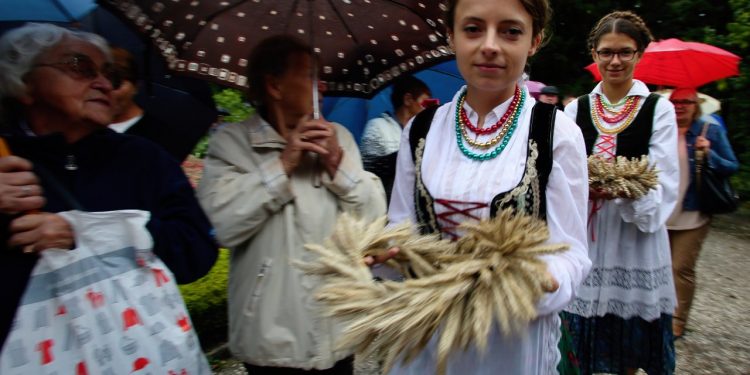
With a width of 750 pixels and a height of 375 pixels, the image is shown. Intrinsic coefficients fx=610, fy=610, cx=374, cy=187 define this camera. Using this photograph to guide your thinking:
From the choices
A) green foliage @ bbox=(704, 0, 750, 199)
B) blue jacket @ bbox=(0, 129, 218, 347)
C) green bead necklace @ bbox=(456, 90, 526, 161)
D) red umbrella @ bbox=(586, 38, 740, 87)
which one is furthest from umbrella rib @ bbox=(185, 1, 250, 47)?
green foliage @ bbox=(704, 0, 750, 199)

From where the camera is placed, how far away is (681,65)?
168 inches

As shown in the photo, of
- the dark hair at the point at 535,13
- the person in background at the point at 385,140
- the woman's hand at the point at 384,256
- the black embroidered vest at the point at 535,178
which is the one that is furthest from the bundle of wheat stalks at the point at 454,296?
the person in background at the point at 385,140

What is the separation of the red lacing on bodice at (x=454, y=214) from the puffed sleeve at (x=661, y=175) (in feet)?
5.50

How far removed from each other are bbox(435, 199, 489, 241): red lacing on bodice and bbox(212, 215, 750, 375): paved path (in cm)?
290

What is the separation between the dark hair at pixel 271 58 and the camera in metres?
2.36

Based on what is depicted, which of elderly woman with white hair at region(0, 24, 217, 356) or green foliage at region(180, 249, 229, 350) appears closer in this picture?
elderly woman with white hair at region(0, 24, 217, 356)

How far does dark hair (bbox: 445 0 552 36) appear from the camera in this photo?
1.74m

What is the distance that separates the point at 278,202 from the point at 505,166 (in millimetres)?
894

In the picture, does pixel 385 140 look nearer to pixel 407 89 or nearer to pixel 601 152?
pixel 407 89

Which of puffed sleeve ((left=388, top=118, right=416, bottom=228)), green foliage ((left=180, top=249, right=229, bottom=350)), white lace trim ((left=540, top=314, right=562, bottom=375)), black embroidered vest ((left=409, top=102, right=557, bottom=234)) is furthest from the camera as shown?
green foliage ((left=180, top=249, right=229, bottom=350))

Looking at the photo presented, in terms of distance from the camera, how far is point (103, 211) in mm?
1811

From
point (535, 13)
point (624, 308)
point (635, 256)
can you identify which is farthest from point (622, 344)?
point (535, 13)

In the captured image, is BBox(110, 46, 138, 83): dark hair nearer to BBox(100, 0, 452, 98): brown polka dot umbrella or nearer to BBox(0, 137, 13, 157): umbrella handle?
BBox(100, 0, 452, 98): brown polka dot umbrella

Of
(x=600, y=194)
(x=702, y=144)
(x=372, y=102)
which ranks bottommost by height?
(x=702, y=144)
